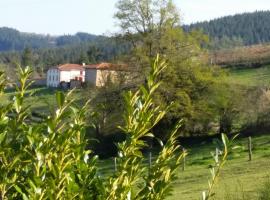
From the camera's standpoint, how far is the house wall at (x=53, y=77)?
104m

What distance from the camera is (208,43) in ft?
136

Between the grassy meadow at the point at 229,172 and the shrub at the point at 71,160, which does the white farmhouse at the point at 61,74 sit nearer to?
the grassy meadow at the point at 229,172

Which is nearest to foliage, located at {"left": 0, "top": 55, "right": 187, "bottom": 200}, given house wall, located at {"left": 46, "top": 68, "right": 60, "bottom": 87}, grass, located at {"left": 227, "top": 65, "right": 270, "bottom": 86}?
grass, located at {"left": 227, "top": 65, "right": 270, "bottom": 86}

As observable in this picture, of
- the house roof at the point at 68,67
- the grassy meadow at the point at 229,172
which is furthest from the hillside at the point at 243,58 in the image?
the house roof at the point at 68,67

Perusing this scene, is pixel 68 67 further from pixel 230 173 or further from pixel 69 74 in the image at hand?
pixel 230 173

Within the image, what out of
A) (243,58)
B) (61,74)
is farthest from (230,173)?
(61,74)

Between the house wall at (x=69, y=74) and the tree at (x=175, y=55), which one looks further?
the house wall at (x=69, y=74)

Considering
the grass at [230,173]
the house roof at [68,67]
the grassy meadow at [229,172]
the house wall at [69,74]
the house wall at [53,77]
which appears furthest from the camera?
the house wall at [69,74]

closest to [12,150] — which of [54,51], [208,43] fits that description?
[208,43]

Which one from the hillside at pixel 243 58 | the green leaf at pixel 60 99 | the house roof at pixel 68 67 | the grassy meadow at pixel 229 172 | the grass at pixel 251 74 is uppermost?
the hillside at pixel 243 58

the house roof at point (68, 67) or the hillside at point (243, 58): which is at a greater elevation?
the hillside at point (243, 58)

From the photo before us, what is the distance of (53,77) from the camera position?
106438mm

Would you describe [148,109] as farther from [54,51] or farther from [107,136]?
[54,51]

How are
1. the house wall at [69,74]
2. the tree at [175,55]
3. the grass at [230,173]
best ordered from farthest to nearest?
1. the house wall at [69,74]
2. the tree at [175,55]
3. the grass at [230,173]
